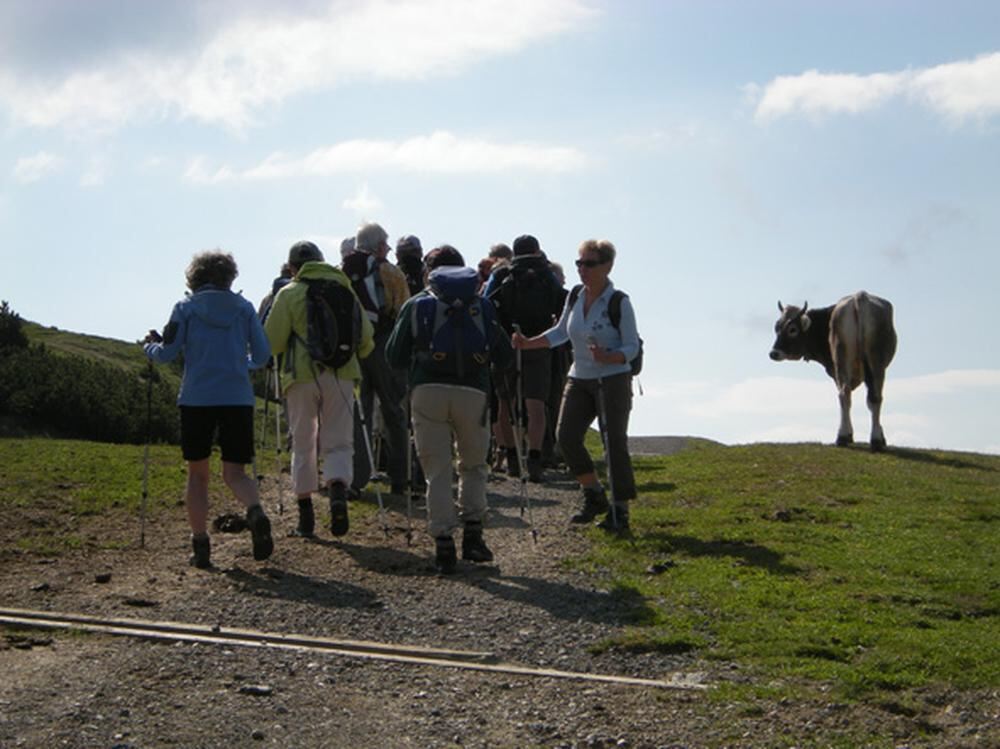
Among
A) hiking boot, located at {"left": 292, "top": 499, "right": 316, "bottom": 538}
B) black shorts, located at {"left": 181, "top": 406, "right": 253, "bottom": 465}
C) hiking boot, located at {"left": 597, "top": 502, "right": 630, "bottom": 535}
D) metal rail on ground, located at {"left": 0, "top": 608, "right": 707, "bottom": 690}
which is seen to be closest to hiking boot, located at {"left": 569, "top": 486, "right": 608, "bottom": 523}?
hiking boot, located at {"left": 597, "top": 502, "right": 630, "bottom": 535}

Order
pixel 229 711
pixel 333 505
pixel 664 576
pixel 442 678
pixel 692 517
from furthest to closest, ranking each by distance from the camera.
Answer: pixel 692 517 → pixel 333 505 → pixel 664 576 → pixel 442 678 → pixel 229 711

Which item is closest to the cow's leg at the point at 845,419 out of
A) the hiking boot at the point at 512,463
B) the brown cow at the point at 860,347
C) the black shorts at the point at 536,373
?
the brown cow at the point at 860,347

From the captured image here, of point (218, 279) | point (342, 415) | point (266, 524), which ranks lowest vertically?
point (266, 524)

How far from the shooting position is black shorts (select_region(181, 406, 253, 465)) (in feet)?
37.4

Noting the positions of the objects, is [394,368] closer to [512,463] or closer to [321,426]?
[321,426]

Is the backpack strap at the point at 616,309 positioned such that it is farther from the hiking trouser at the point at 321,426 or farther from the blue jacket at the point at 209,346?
the blue jacket at the point at 209,346

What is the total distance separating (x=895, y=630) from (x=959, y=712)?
1564 mm

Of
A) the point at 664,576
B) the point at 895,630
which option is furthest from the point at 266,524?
the point at 895,630

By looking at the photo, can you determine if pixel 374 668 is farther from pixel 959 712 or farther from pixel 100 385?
pixel 100 385

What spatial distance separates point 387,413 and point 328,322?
106 inches

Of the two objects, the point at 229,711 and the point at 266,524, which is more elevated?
the point at 266,524

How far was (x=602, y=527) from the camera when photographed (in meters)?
13.1

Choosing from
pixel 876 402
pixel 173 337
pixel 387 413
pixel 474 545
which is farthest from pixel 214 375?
pixel 876 402

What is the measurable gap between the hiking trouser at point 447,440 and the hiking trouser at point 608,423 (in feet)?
5.70
